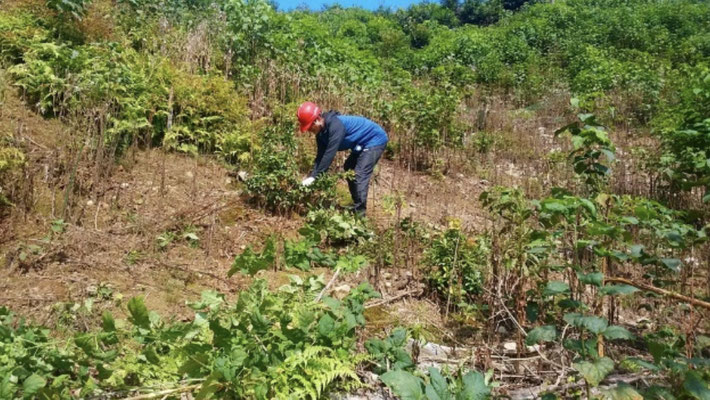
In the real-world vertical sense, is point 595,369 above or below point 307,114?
below

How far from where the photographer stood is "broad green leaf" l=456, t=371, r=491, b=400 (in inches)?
93.7

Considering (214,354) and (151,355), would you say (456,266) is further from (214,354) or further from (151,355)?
(151,355)

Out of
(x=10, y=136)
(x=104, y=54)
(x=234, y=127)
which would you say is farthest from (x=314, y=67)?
(x=10, y=136)

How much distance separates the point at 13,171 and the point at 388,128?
225 inches

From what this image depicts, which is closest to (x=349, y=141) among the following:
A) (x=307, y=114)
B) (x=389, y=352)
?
(x=307, y=114)

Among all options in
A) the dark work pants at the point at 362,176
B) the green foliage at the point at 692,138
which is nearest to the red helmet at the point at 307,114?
the dark work pants at the point at 362,176

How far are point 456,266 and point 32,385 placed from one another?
3240mm

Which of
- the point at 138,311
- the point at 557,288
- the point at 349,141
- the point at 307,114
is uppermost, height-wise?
the point at 307,114

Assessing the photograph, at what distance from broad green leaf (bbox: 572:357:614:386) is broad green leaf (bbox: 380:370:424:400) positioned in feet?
2.20

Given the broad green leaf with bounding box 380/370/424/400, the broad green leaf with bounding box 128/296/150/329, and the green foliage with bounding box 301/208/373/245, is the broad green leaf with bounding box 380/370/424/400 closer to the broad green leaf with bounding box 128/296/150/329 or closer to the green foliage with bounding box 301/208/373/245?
the broad green leaf with bounding box 128/296/150/329

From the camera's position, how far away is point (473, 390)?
2393 mm

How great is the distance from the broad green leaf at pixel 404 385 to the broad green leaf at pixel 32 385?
1.40 m

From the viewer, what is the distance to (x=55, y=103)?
22.1 ft

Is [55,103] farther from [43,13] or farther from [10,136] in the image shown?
[43,13]
